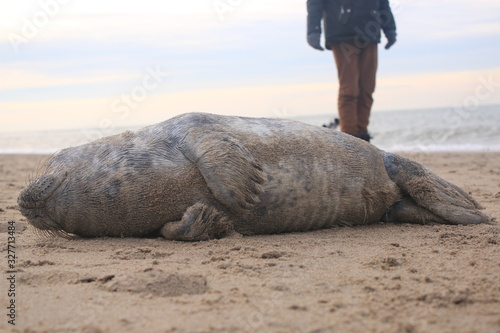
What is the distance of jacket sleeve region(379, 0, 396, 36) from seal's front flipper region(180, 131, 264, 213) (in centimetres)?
485

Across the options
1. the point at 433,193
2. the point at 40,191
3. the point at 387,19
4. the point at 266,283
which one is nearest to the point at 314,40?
the point at 387,19

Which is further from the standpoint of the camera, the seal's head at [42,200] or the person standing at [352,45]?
the person standing at [352,45]

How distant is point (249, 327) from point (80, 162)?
7.75 feet

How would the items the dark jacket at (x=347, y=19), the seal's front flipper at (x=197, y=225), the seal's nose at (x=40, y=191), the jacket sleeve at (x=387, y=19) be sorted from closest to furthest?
the seal's front flipper at (x=197, y=225) → the seal's nose at (x=40, y=191) → the dark jacket at (x=347, y=19) → the jacket sleeve at (x=387, y=19)

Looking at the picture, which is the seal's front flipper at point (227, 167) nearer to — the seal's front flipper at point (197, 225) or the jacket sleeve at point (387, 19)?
the seal's front flipper at point (197, 225)

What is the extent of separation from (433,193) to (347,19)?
384cm

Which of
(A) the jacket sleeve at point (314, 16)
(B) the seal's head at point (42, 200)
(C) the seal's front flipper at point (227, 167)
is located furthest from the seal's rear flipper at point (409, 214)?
(A) the jacket sleeve at point (314, 16)

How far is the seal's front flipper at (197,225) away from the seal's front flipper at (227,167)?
0.12 m

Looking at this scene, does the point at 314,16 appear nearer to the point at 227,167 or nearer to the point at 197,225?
the point at 227,167

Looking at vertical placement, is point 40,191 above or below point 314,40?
below

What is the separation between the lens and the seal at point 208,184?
4156mm

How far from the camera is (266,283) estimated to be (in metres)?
3.06

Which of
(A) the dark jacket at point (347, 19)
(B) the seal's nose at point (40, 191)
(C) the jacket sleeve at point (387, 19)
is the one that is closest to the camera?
(B) the seal's nose at point (40, 191)

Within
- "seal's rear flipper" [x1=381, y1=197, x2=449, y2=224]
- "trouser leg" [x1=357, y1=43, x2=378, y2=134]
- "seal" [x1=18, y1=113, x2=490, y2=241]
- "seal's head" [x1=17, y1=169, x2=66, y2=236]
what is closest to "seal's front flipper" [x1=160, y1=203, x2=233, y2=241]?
"seal" [x1=18, y1=113, x2=490, y2=241]
